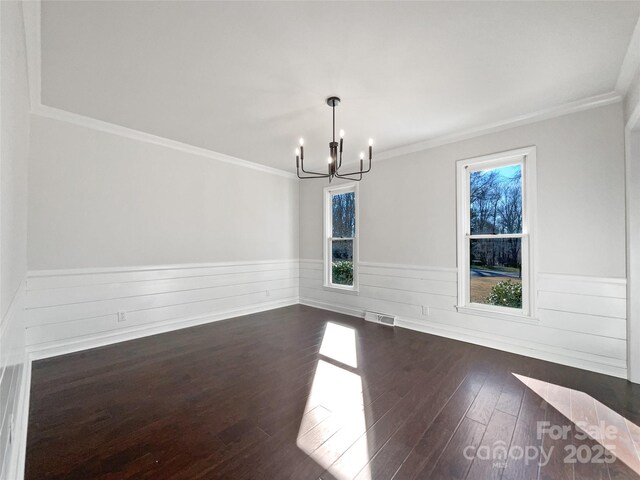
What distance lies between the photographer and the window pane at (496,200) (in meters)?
3.36

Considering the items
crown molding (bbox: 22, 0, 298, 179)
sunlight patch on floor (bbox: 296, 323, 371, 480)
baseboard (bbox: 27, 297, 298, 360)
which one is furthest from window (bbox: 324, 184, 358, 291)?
sunlight patch on floor (bbox: 296, 323, 371, 480)

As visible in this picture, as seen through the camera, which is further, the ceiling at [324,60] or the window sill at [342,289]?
the window sill at [342,289]

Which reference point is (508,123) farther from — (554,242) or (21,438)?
(21,438)

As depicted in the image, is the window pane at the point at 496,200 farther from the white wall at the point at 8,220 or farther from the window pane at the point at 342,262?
the white wall at the point at 8,220

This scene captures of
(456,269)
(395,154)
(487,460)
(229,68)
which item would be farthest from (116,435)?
(395,154)

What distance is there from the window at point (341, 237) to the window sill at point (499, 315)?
1767mm

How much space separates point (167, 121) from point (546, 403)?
463 centimetres

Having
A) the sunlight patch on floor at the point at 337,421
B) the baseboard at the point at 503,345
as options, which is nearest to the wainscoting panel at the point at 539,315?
the baseboard at the point at 503,345

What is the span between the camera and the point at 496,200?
3506 mm

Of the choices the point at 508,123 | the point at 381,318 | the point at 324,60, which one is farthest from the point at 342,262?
the point at 324,60

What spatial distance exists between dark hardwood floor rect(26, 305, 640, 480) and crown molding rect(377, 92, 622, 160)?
2639 millimetres

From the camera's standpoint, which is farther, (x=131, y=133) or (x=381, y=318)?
(x=381, y=318)

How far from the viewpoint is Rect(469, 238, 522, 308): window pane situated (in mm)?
3350

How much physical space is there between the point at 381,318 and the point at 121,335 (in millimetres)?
3531
